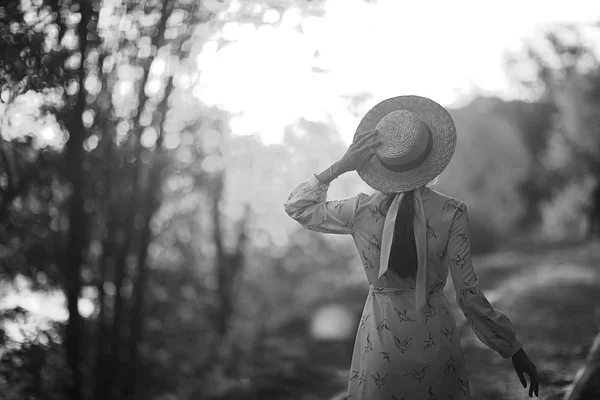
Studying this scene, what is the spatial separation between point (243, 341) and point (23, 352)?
5634 mm

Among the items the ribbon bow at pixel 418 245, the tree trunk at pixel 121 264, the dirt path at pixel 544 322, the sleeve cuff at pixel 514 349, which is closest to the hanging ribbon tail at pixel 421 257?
the ribbon bow at pixel 418 245

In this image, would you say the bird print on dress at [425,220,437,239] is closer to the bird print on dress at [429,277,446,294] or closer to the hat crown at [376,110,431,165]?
the bird print on dress at [429,277,446,294]

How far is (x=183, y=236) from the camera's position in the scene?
31.4 feet

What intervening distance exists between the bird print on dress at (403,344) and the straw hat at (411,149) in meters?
0.73

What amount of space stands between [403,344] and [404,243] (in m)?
0.50

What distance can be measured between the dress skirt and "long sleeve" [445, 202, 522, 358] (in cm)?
16

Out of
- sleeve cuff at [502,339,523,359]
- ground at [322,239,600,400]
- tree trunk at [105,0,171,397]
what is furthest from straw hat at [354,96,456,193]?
ground at [322,239,600,400]

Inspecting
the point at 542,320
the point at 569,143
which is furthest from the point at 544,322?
the point at 569,143

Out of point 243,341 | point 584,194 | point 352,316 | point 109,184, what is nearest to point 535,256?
point 584,194

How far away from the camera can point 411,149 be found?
2.72 metres

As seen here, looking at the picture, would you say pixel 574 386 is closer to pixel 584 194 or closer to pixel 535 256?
pixel 535 256

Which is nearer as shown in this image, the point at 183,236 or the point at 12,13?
the point at 12,13

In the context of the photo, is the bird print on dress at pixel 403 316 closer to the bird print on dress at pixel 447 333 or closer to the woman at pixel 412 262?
the woman at pixel 412 262

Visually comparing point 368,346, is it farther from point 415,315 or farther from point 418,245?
point 418,245
